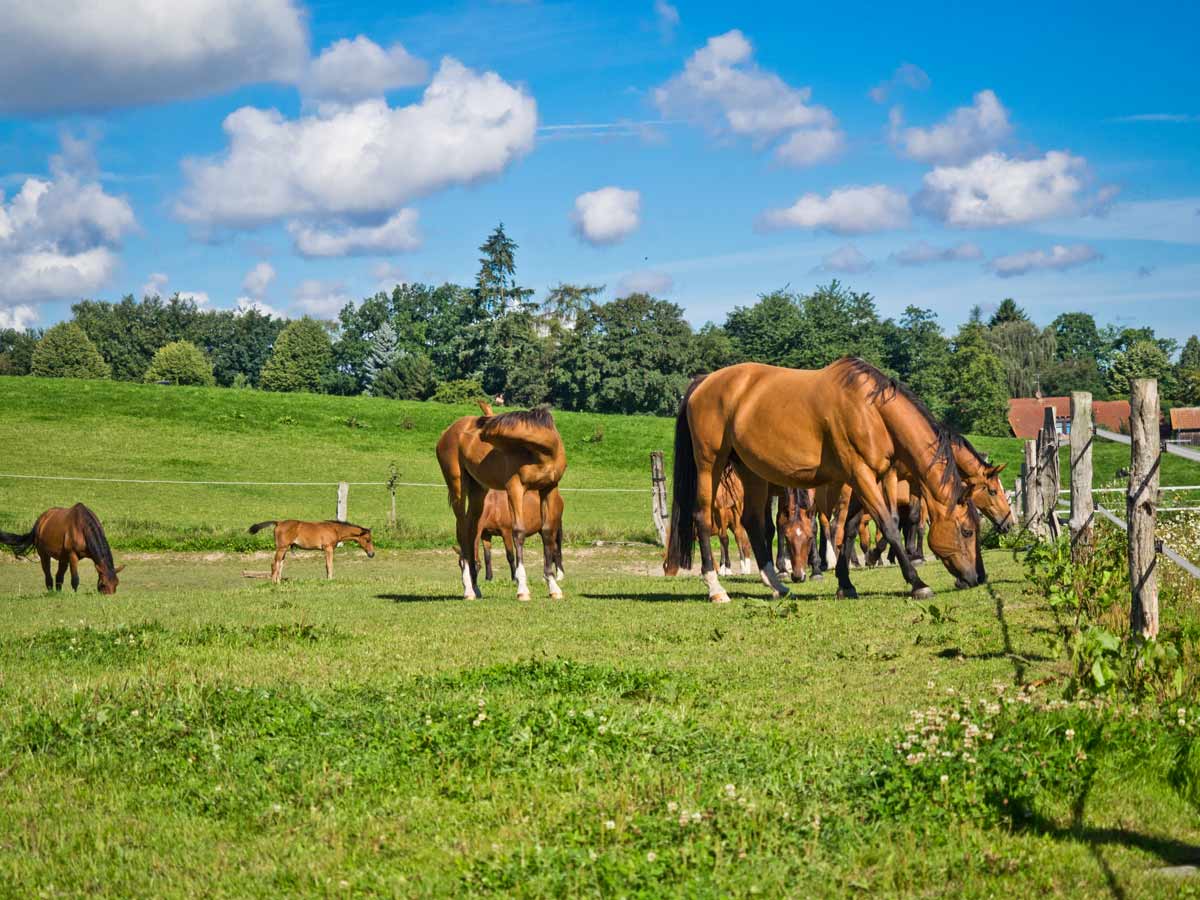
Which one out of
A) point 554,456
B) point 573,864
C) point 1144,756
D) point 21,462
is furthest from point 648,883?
point 21,462

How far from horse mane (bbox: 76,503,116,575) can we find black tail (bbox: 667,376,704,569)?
30.8 feet

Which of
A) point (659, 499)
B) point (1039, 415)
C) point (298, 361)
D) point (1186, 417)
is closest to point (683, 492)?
point (659, 499)

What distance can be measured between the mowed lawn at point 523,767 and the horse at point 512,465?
4.00 m

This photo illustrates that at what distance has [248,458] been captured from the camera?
43062mm

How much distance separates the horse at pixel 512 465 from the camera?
533 inches

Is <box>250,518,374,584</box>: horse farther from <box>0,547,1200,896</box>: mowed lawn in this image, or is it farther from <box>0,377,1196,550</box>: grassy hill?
<box>0,547,1200,896</box>: mowed lawn

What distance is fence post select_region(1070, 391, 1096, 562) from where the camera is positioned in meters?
11.8

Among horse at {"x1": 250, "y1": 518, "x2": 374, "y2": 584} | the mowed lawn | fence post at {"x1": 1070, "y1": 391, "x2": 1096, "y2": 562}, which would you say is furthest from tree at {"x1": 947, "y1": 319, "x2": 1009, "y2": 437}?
the mowed lawn

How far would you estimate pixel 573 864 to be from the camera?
411 centimetres

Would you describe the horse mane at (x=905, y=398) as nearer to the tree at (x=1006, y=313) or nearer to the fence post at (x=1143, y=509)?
the fence post at (x=1143, y=509)

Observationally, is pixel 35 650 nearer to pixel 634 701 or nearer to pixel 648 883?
pixel 634 701

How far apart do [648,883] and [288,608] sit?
31.3 feet

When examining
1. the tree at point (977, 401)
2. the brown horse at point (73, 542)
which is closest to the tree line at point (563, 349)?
the tree at point (977, 401)

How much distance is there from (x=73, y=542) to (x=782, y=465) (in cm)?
1199
